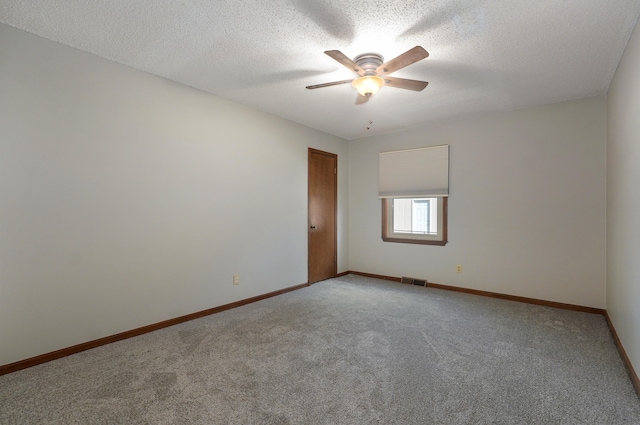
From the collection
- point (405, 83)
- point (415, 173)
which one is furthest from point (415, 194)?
point (405, 83)

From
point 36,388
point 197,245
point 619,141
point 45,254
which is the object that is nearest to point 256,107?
point 197,245

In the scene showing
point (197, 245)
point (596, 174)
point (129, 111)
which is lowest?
point (197, 245)

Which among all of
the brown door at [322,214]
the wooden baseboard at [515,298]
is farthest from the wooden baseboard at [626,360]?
the brown door at [322,214]

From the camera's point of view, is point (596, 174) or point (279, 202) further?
point (279, 202)

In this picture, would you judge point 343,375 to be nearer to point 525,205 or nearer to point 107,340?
point 107,340

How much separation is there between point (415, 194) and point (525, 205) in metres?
1.43

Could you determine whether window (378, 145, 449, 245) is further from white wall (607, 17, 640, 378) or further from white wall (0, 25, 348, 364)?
white wall (0, 25, 348, 364)

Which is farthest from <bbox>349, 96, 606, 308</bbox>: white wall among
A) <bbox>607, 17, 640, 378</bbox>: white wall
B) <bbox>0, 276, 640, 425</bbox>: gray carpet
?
<bbox>0, 276, 640, 425</bbox>: gray carpet

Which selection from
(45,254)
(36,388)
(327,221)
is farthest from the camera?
(327,221)

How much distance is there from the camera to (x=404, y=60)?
2154 mm

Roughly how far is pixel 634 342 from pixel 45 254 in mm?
4326

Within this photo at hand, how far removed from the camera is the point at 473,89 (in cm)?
324

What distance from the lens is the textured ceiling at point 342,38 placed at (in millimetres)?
1963

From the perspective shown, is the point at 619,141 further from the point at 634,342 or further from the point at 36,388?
the point at 36,388
